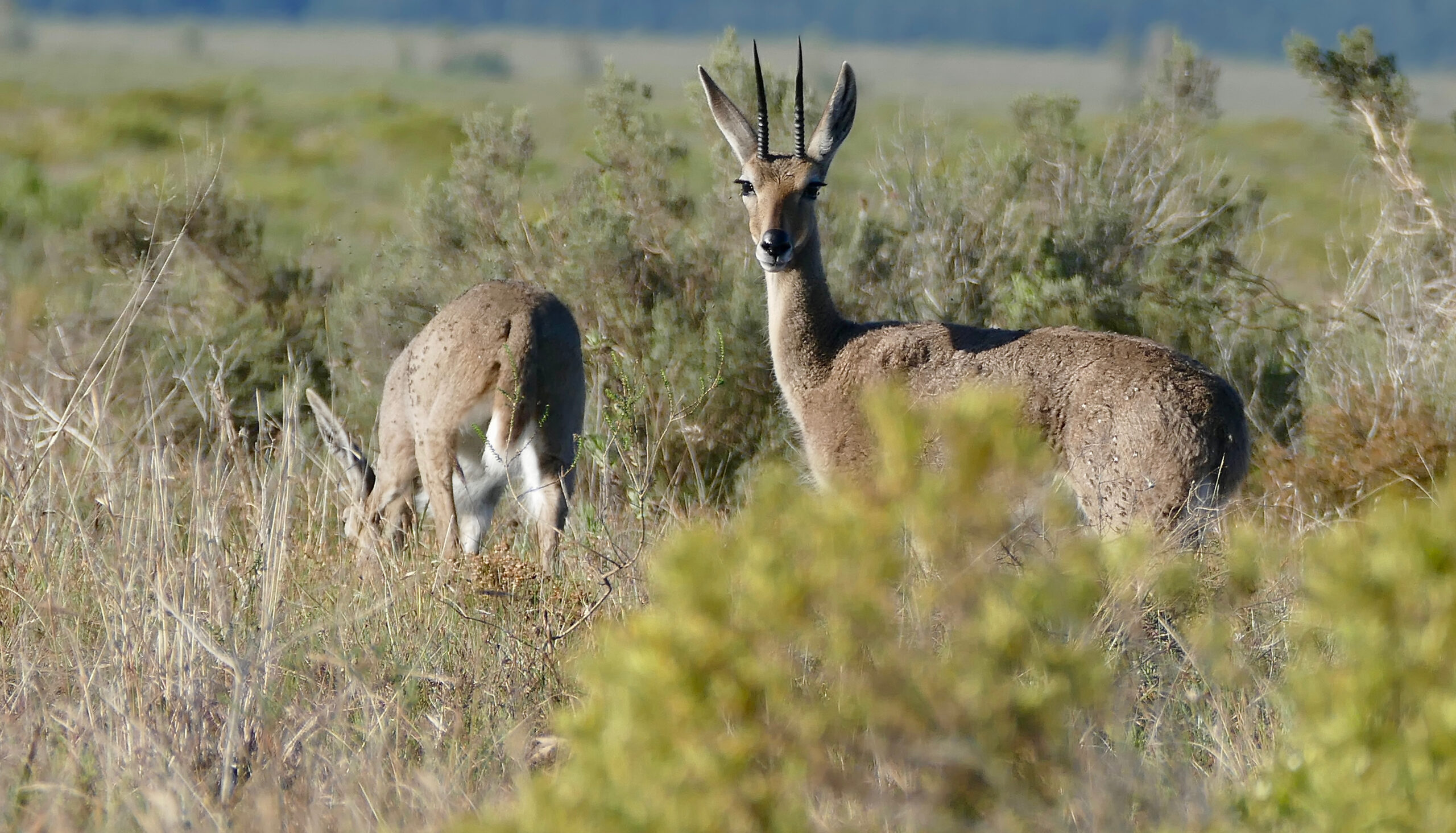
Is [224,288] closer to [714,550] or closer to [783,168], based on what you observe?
[783,168]

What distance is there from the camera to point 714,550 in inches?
97.6

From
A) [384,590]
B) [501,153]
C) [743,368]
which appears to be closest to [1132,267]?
[743,368]

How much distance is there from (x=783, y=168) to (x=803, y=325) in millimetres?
715

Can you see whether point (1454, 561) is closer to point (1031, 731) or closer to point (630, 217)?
point (1031, 731)

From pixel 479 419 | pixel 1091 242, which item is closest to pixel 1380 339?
pixel 1091 242

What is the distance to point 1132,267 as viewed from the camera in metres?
8.66

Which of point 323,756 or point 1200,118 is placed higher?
point 1200,118

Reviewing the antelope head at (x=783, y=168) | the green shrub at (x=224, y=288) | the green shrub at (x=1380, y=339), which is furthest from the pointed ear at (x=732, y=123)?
the green shrub at (x=224, y=288)

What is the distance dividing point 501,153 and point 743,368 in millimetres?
2391

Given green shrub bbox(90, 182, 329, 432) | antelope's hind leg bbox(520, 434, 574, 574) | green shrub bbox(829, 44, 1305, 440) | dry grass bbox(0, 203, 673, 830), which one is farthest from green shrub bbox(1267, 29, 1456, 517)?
green shrub bbox(90, 182, 329, 432)

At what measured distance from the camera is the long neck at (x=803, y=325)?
6.59 metres

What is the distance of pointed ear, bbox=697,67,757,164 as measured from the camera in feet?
22.5

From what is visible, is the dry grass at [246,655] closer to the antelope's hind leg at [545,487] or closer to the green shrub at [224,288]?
the antelope's hind leg at [545,487]

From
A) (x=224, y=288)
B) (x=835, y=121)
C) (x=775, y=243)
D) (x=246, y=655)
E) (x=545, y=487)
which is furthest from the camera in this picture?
(x=224, y=288)
